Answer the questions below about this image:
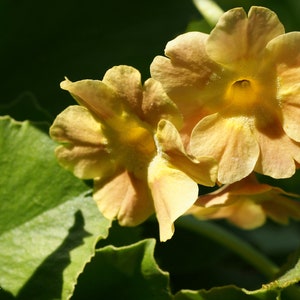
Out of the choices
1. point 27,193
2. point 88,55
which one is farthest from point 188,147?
point 88,55

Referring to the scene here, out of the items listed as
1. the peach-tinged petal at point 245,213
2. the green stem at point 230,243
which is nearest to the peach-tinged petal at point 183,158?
the peach-tinged petal at point 245,213

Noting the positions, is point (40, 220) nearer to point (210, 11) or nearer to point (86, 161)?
point (86, 161)

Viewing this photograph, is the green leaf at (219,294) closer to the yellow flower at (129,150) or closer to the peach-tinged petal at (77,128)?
the yellow flower at (129,150)

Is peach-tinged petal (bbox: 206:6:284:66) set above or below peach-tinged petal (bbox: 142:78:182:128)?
above

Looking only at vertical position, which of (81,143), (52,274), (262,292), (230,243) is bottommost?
(230,243)

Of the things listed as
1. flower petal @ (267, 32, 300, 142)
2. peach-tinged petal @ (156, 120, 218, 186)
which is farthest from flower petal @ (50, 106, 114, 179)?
flower petal @ (267, 32, 300, 142)

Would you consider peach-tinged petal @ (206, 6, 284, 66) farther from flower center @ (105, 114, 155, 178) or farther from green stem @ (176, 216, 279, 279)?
green stem @ (176, 216, 279, 279)

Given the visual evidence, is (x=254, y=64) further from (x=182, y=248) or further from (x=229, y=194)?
(x=182, y=248)

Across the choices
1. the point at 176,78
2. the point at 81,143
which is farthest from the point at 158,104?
the point at 81,143
